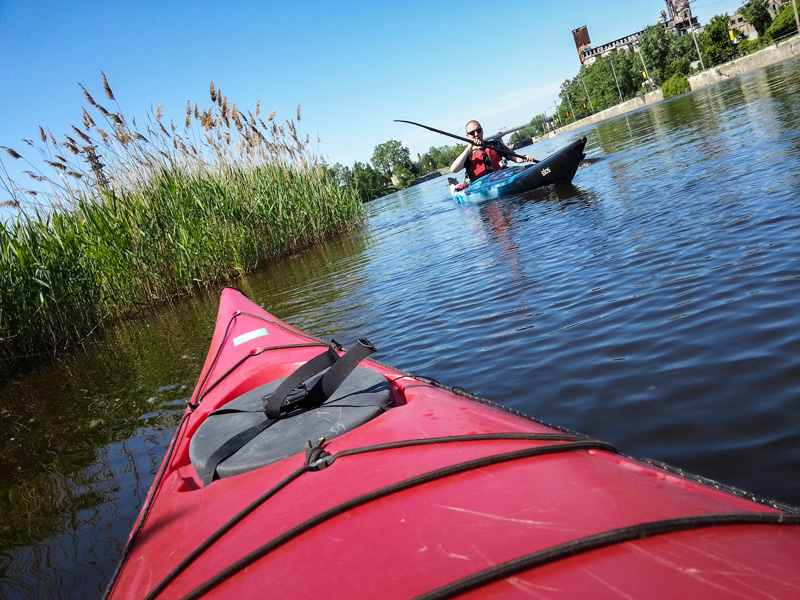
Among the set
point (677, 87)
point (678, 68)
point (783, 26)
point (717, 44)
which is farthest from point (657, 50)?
point (783, 26)

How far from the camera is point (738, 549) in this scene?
103 centimetres

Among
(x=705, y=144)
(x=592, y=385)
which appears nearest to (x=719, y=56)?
(x=705, y=144)

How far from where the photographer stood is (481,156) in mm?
11977

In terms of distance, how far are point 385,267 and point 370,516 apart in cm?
723

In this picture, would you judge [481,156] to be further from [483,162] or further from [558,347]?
[558,347]

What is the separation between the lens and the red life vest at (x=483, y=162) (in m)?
11.9

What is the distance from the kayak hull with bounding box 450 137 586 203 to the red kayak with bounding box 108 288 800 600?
8.81 metres

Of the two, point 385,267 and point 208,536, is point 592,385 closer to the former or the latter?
point 208,536

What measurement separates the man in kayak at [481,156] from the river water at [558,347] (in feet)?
11.7

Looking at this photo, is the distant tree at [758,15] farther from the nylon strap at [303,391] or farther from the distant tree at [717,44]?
the nylon strap at [303,391]

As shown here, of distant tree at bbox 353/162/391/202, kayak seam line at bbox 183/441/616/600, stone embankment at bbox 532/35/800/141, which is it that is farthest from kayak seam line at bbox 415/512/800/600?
→ distant tree at bbox 353/162/391/202

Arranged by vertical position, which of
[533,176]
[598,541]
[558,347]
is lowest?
[558,347]

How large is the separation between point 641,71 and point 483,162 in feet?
210

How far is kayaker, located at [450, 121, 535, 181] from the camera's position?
11.6 meters
